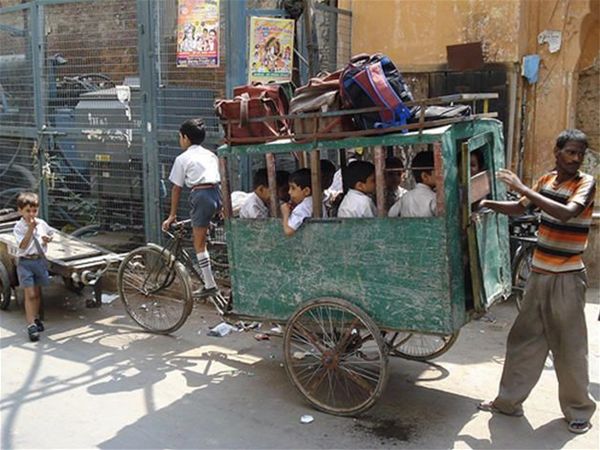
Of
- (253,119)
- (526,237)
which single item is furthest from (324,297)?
(526,237)

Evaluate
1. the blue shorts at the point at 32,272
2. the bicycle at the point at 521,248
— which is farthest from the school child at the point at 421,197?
the blue shorts at the point at 32,272

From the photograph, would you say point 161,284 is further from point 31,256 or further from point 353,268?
point 353,268

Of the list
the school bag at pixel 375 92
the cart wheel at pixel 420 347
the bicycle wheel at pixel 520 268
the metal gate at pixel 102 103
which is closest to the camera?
the school bag at pixel 375 92

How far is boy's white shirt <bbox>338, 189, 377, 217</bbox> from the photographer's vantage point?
412 cm

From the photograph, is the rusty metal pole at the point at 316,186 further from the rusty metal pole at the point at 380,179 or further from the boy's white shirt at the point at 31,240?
the boy's white shirt at the point at 31,240

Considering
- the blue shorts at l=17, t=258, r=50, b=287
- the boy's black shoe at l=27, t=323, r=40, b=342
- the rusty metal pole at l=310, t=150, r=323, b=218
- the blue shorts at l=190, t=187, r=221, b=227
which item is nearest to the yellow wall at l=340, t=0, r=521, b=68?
the blue shorts at l=190, t=187, r=221, b=227

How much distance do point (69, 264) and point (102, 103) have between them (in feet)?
7.41

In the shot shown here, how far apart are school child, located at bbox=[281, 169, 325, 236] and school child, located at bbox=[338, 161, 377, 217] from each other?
0.23 meters

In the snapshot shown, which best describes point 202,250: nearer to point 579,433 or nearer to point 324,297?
point 324,297

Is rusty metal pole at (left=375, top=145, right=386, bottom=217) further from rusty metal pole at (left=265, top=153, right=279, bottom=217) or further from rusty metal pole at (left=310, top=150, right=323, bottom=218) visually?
rusty metal pole at (left=265, top=153, right=279, bottom=217)

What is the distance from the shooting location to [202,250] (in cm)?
566

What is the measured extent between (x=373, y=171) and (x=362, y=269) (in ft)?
2.16

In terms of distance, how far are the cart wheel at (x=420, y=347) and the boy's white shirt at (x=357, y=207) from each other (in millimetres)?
1133

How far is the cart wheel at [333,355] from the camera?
4121mm
